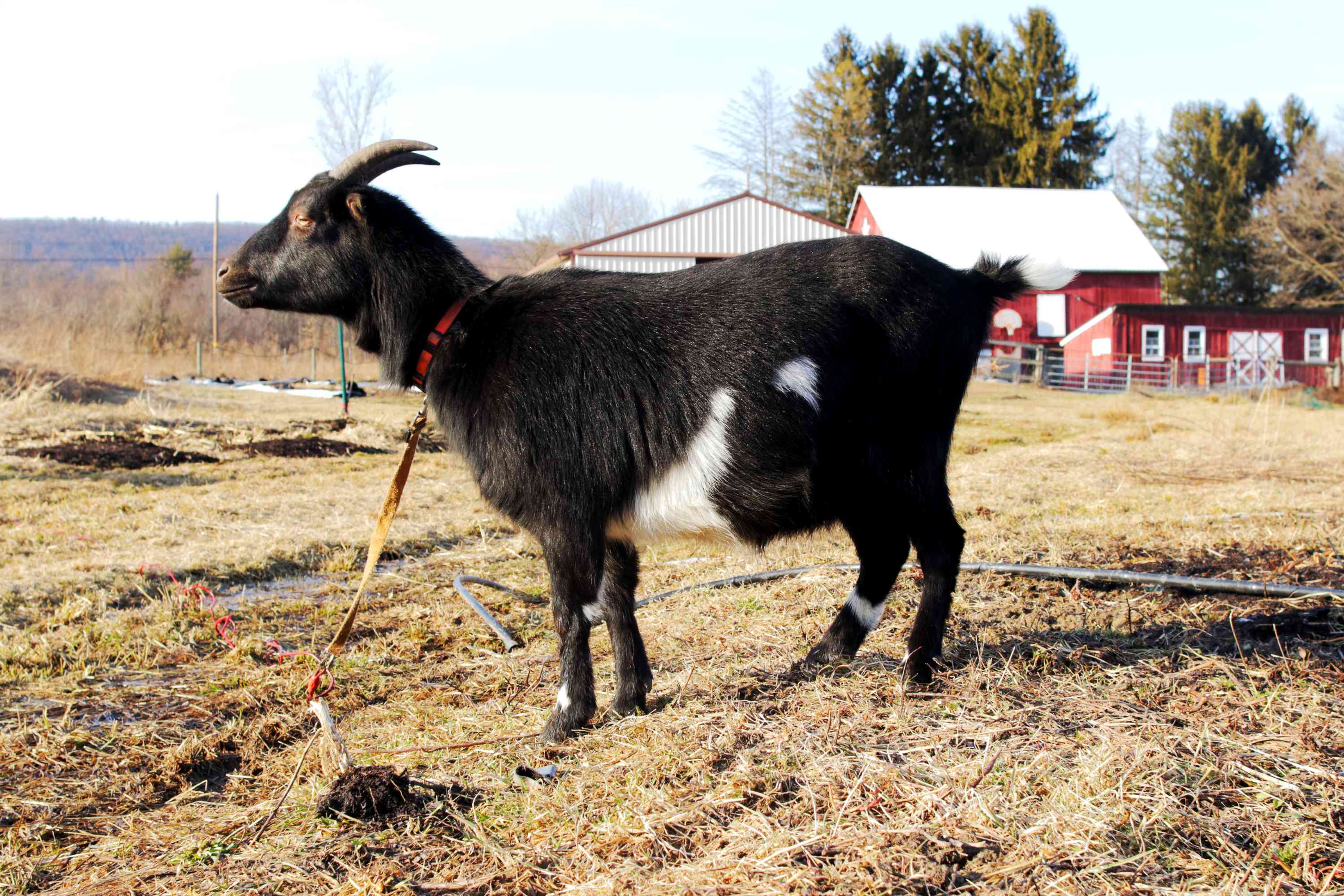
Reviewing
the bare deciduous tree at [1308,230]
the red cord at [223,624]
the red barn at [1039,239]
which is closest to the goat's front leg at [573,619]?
the red cord at [223,624]

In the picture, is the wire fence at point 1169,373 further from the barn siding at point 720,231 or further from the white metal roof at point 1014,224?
the barn siding at point 720,231

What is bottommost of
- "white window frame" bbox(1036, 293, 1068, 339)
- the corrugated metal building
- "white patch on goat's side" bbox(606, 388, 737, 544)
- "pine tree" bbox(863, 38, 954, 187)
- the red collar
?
"white patch on goat's side" bbox(606, 388, 737, 544)

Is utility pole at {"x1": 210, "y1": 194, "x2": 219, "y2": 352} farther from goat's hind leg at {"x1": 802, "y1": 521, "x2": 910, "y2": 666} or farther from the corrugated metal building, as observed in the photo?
goat's hind leg at {"x1": 802, "y1": 521, "x2": 910, "y2": 666}

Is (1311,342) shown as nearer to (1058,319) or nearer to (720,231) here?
(1058,319)

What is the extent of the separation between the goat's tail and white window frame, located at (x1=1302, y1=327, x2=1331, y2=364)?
3582cm

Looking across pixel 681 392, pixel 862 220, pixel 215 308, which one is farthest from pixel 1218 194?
pixel 681 392

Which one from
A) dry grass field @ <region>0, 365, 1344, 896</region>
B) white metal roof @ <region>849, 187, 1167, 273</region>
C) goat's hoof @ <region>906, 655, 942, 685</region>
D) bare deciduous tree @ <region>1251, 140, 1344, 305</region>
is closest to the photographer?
dry grass field @ <region>0, 365, 1344, 896</region>

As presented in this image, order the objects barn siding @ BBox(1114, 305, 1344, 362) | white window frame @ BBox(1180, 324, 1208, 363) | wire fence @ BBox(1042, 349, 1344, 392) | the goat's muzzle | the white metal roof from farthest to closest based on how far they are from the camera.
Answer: the white metal roof < white window frame @ BBox(1180, 324, 1208, 363) < barn siding @ BBox(1114, 305, 1344, 362) < wire fence @ BBox(1042, 349, 1344, 392) < the goat's muzzle

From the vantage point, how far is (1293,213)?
1603 inches

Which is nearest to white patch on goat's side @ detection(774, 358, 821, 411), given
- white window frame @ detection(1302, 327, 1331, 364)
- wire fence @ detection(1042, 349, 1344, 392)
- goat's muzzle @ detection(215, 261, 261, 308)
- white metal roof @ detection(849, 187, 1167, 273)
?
goat's muzzle @ detection(215, 261, 261, 308)

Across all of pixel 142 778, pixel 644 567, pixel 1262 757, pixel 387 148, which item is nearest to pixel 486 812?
pixel 142 778

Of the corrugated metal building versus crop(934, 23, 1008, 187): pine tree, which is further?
crop(934, 23, 1008, 187): pine tree

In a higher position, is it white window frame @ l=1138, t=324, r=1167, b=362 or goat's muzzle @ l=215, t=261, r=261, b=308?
white window frame @ l=1138, t=324, r=1167, b=362

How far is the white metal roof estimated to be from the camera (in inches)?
1372
